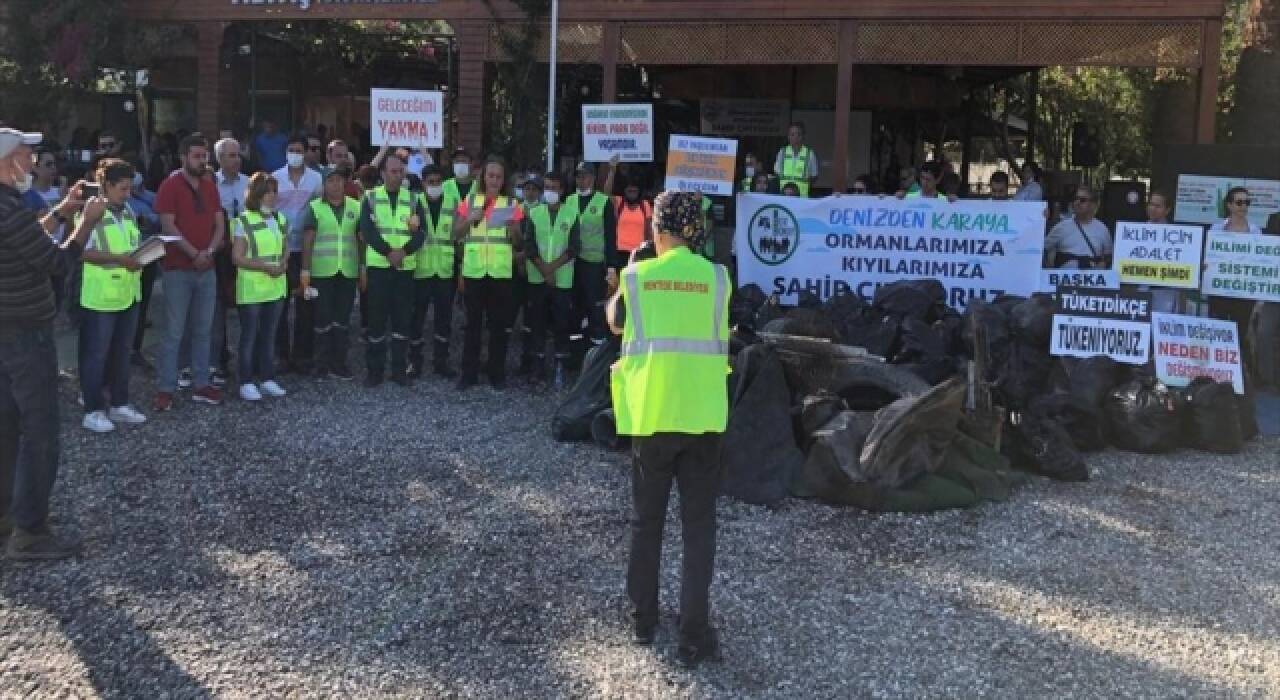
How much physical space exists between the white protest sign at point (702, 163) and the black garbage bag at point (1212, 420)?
4590 mm

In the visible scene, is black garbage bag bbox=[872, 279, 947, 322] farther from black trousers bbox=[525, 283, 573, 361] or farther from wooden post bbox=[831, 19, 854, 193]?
wooden post bbox=[831, 19, 854, 193]

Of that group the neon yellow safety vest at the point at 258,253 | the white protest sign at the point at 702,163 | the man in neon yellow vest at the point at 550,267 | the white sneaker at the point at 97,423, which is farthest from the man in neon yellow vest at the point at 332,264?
the white protest sign at the point at 702,163

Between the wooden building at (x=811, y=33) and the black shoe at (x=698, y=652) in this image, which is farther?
the wooden building at (x=811, y=33)

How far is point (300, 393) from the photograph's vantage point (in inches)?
375

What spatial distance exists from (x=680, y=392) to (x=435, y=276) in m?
5.87

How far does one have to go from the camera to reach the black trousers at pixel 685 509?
4664 mm

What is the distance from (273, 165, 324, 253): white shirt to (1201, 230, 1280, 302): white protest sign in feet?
25.6

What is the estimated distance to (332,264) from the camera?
975 centimetres

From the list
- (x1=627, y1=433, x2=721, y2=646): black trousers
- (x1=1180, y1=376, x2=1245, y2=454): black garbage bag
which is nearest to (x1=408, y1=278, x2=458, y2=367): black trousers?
(x1=627, y1=433, x2=721, y2=646): black trousers

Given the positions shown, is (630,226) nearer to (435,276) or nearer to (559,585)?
(435,276)

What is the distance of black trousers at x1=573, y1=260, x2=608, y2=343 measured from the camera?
1038 centimetres

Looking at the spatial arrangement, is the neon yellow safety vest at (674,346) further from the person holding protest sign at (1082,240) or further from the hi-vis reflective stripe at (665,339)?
the person holding protest sign at (1082,240)

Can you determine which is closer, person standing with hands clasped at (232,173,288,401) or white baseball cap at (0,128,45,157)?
white baseball cap at (0,128,45,157)

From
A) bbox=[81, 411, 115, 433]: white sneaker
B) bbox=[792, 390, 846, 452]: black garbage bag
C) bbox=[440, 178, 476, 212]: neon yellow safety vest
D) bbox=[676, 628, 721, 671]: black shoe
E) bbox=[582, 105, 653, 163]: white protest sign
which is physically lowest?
bbox=[676, 628, 721, 671]: black shoe
